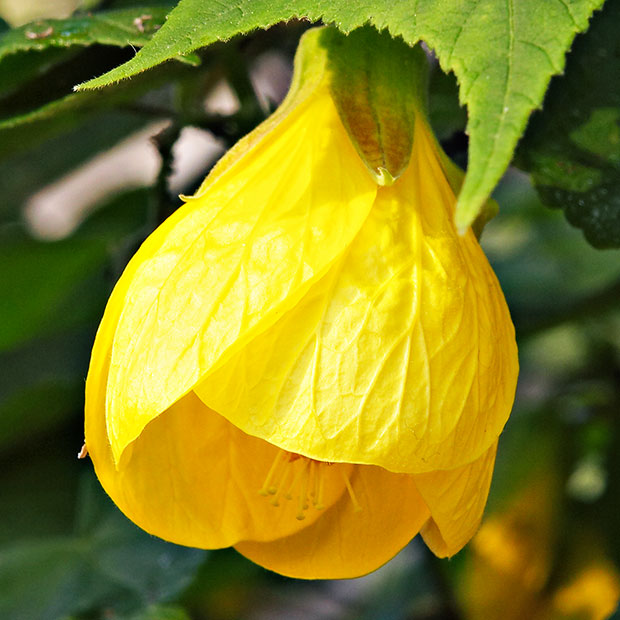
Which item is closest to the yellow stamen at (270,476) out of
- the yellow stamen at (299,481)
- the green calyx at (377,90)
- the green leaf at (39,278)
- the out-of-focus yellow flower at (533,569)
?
the yellow stamen at (299,481)

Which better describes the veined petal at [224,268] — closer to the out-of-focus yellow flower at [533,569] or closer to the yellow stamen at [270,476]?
the yellow stamen at [270,476]

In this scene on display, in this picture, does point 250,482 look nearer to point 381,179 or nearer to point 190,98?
point 381,179

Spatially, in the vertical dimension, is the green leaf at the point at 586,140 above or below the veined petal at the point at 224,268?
below

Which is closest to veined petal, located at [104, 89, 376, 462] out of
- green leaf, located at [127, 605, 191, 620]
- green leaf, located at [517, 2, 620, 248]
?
green leaf, located at [517, 2, 620, 248]

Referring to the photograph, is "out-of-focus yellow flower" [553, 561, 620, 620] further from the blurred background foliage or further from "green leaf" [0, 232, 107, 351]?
"green leaf" [0, 232, 107, 351]

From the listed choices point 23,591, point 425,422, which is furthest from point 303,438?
point 23,591

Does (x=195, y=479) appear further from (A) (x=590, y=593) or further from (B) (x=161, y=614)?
(A) (x=590, y=593)

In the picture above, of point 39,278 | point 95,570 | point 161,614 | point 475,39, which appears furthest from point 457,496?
point 39,278
